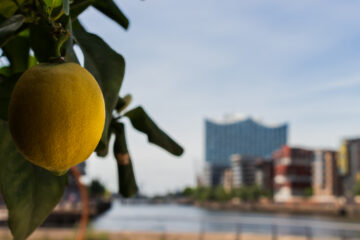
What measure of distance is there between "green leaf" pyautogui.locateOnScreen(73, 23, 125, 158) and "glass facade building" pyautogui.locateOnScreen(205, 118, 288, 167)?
639 feet

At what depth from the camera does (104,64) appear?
905 millimetres

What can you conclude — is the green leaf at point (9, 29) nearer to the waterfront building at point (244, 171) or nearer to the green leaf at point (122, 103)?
the green leaf at point (122, 103)

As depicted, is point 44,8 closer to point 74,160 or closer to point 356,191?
point 74,160

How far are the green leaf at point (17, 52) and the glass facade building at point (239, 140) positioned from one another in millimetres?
194299

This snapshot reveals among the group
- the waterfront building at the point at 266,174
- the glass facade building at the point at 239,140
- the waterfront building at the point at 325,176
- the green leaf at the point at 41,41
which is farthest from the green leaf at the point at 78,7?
the glass facade building at the point at 239,140

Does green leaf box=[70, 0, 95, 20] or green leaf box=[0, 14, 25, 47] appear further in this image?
green leaf box=[70, 0, 95, 20]

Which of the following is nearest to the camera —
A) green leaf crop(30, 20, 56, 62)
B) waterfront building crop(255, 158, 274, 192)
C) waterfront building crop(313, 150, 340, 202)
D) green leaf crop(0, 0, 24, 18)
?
green leaf crop(30, 20, 56, 62)

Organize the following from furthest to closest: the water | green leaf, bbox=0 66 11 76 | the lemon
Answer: the water < green leaf, bbox=0 66 11 76 < the lemon

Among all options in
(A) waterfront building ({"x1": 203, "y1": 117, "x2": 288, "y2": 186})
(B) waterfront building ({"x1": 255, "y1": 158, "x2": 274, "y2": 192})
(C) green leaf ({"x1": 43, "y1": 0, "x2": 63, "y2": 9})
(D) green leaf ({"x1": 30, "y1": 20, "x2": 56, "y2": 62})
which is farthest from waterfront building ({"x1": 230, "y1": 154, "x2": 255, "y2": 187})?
(C) green leaf ({"x1": 43, "y1": 0, "x2": 63, "y2": 9})

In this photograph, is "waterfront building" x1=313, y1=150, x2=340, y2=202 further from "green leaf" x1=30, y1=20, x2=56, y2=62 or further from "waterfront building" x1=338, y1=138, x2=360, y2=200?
"green leaf" x1=30, y1=20, x2=56, y2=62

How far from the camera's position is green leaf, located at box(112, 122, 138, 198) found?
1254 millimetres

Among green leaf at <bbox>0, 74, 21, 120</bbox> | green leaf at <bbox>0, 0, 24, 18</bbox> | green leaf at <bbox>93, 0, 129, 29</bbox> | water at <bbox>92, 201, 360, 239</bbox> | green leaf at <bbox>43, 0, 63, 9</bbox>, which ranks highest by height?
green leaf at <bbox>93, 0, 129, 29</bbox>

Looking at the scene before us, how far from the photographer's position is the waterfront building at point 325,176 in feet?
310

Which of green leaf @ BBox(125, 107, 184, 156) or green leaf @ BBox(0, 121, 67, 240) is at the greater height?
green leaf @ BBox(125, 107, 184, 156)
